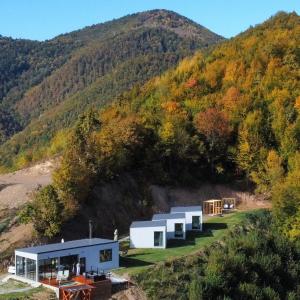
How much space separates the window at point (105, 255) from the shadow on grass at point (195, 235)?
6.84 meters

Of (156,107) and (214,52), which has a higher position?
(214,52)

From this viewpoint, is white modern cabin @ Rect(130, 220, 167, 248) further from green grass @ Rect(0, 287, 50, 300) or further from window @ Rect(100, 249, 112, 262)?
green grass @ Rect(0, 287, 50, 300)

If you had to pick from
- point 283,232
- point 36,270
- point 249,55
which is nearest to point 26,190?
point 36,270

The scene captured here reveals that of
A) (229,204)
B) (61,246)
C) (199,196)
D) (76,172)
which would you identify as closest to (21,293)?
(61,246)

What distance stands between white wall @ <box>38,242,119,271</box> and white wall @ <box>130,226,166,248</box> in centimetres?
521

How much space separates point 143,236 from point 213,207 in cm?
1391

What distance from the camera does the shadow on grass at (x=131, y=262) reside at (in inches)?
1442

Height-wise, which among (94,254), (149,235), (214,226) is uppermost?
(149,235)

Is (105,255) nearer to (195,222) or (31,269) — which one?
(31,269)

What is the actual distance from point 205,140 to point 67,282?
32.3 meters

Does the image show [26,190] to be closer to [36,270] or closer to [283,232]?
[36,270]

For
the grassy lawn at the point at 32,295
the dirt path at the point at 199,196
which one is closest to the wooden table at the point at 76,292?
the grassy lawn at the point at 32,295

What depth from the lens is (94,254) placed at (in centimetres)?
3575

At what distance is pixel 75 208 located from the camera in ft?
144
